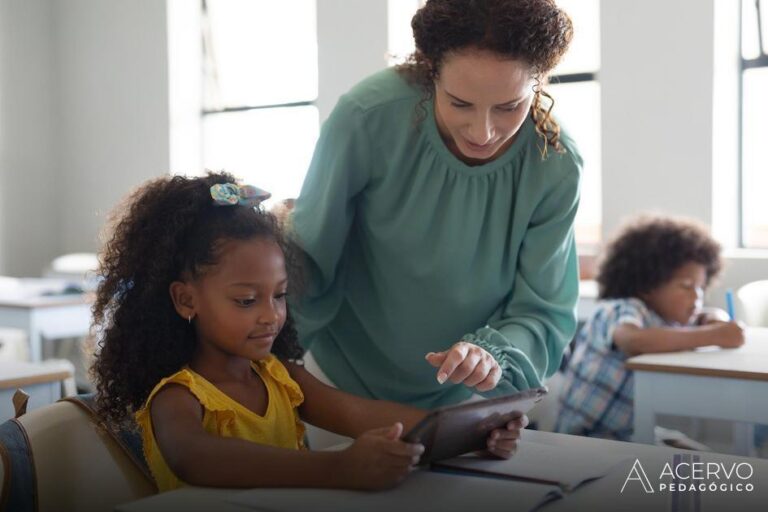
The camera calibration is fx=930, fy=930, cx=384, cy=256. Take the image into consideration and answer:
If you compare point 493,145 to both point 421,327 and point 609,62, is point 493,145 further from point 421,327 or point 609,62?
point 609,62

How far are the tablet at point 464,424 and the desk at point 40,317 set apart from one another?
9.66ft

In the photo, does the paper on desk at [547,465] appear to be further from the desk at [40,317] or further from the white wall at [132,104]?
the desk at [40,317]

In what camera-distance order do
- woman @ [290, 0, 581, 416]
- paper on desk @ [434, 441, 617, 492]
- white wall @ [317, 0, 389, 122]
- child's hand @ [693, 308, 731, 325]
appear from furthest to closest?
1. white wall @ [317, 0, 389, 122]
2. child's hand @ [693, 308, 731, 325]
3. woman @ [290, 0, 581, 416]
4. paper on desk @ [434, 441, 617, 492]

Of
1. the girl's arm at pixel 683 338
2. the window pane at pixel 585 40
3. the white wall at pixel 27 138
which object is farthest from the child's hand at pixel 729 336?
the white wall at pixel 27 138

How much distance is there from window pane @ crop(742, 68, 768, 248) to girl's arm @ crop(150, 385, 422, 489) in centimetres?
321

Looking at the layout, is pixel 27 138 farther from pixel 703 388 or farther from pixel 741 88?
pixel 703 388

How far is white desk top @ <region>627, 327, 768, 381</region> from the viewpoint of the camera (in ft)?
6.98

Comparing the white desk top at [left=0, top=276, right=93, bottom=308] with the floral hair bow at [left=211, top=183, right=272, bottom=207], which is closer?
the floral hair bow at [left=211, top=183, right=272, bottom=207]

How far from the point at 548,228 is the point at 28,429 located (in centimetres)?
85

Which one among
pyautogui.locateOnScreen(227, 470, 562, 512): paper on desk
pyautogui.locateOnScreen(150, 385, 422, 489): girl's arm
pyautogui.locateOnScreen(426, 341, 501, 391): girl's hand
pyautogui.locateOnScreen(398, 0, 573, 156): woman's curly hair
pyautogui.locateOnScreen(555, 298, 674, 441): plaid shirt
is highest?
pyautogui.locateOnScreen(398, 0, 573, 156): woman's curly hair

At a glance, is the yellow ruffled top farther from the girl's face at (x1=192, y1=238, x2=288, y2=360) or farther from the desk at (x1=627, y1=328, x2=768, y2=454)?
the desk at (x1=627, y1=328, x2=768, y2=454)

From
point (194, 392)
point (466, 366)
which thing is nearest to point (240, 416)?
point (194, 392)

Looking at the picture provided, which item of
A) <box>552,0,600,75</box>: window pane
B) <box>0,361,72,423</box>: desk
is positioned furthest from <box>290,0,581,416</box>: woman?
<box>552,0,600,75</box>: window pane

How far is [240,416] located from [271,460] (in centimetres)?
24
